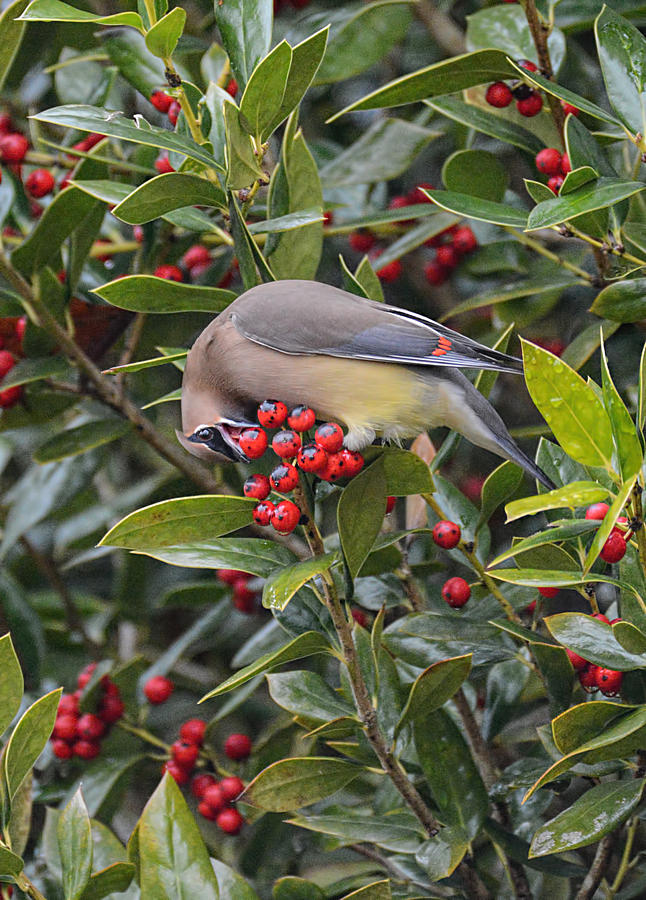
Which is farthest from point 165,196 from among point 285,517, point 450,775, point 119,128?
point 450,775

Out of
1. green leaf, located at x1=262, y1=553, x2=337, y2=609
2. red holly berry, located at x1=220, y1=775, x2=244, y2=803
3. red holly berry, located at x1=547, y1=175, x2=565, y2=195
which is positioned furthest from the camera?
red holly berry, located at x1=220, y1=775, x2=244, y2=803

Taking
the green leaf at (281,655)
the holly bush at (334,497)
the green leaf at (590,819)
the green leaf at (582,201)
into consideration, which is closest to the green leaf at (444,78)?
the holly bush at (334,497)

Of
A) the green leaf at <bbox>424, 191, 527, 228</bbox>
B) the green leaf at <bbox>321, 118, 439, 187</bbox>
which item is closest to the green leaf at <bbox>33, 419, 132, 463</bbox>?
the green leaf at <bbox>321, 118, 439, 187</bbox>

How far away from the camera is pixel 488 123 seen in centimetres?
206

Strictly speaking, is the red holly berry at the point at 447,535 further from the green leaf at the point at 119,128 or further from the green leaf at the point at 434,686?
the green leaf at the point at 119,128

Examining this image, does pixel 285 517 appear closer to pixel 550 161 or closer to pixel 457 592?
pixel 457 592

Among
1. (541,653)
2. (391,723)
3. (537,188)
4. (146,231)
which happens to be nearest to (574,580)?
(541,653)

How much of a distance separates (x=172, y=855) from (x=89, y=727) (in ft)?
2.75

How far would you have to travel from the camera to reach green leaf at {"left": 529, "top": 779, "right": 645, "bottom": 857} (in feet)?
5.07

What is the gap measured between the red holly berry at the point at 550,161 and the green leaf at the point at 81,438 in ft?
3.54

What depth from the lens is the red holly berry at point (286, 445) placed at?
5.06 ft

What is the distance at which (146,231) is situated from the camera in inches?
94.3

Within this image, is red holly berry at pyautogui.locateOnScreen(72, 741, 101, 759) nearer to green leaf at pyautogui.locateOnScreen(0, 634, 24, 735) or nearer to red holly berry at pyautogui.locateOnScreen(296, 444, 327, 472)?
green leaf at pyautogui.locateOnScreen(0, 634, 24, 735)

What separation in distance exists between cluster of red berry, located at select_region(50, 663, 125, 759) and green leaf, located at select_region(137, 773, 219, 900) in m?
0.79
